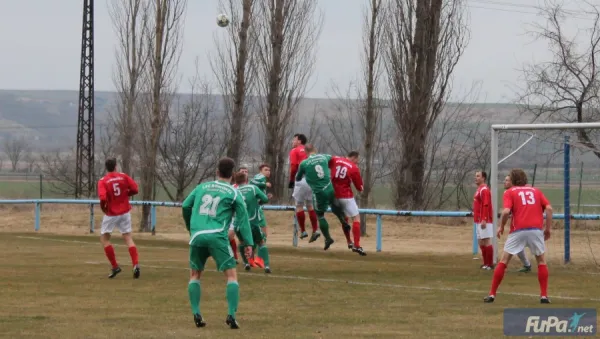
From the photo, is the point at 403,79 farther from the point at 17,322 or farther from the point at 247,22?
the point at 17,322

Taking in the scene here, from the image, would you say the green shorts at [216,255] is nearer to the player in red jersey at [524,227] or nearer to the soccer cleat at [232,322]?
the soccer cleat at [232,322]

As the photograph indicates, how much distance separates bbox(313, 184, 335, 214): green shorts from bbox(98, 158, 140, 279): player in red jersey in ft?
15.7

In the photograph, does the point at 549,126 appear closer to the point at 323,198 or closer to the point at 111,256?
the point at 323,198

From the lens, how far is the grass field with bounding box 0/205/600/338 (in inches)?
512

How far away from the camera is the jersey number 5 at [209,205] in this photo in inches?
507

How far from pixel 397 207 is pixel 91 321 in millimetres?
27243

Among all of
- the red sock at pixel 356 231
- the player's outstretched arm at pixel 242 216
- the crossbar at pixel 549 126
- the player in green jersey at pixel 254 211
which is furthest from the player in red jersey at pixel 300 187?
the player's outstretched arm at pixel 242 216

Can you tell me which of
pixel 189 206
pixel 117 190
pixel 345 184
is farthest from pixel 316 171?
pixel 189 206

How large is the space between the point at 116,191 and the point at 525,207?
755 centimetres

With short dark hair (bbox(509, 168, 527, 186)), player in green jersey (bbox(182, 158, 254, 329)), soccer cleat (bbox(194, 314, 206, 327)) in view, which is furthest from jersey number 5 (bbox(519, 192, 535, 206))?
soccer cleat (bbox(194, 314, 206, 327))

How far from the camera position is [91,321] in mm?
13625

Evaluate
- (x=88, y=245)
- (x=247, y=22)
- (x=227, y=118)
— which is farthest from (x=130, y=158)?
(x=88, y=245)

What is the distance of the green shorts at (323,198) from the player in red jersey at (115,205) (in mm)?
4779

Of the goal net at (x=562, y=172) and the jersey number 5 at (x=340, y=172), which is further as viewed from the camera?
the jersey number 5 at (x=340, y=172)
